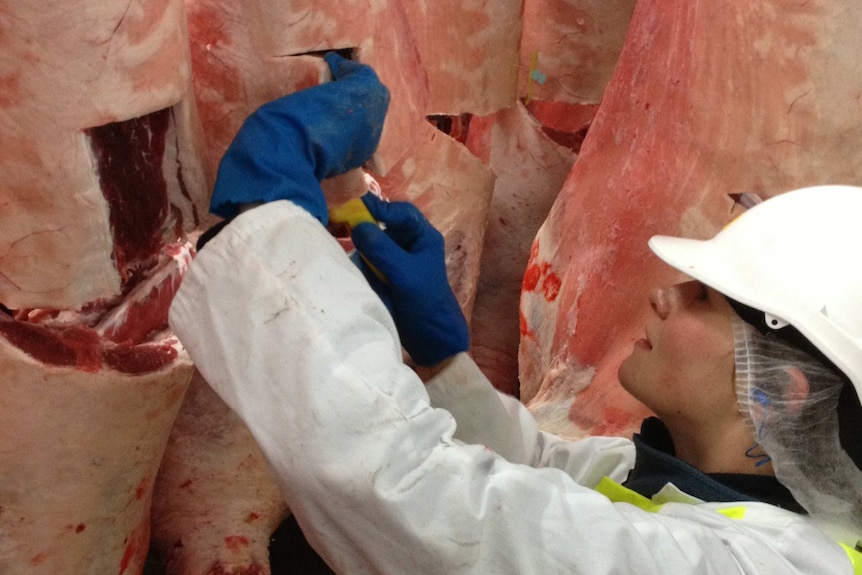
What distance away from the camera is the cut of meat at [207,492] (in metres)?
1.35

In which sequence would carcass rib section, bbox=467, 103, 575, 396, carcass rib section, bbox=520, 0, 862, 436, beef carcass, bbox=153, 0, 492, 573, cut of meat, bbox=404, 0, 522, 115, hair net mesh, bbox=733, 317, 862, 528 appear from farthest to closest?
carcass rib section, bbox=467, 103, 575, 396, cut of meat, bbox=404, 0, 522, 115, carcass rib section, bbox=520, 0, 862, 436, beef carcass, bbox=153, 0, 492, 573, hair net mesh, bbox=733, 317, 862, 528

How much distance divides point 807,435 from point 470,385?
0.40 m

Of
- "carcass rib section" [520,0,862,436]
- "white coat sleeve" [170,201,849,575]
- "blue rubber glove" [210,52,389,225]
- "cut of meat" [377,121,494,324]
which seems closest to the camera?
"white coat sleeve" [170,201,849,575]

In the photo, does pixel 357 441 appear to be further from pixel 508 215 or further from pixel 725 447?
pixel 508 215

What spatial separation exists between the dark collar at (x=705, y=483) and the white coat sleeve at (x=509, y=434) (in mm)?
176

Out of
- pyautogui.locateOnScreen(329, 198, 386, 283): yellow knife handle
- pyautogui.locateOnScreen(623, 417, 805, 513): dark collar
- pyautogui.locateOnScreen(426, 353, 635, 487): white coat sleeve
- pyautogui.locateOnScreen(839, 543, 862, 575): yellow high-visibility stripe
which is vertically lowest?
pyautogui.locateOnScreen(426, 353, 635, 487): white coat sleeve

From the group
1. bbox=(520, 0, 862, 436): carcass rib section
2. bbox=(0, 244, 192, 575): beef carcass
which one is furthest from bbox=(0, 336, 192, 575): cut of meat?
bbox=(520, 0, 862, 436): carcass rib section

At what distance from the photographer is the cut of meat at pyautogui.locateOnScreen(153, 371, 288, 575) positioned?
1349mm

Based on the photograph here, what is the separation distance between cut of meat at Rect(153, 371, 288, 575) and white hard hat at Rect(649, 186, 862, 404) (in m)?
0.70

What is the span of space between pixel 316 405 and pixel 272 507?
2.28 ft

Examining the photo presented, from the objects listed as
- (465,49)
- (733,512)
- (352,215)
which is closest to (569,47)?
(465,49)

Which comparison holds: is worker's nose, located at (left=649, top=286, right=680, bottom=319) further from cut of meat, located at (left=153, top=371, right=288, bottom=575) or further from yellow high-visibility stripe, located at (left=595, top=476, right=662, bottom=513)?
cut of meat, located at (left=153, top=371, right=288, bottom=575)

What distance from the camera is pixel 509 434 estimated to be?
1.25 metres

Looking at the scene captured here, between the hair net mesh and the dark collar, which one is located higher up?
the hair net mesh
